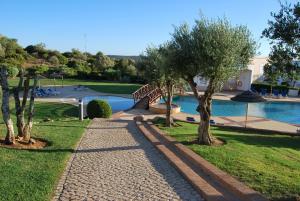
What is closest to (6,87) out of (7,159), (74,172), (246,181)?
(7,159)

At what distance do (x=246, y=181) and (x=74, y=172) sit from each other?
384 cm

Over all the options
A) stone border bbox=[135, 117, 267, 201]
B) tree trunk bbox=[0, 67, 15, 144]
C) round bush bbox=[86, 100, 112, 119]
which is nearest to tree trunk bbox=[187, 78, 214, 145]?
stone border bbox=[135, 117, 267, 201]

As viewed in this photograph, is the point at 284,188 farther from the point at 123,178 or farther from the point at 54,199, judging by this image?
the point at 54,199

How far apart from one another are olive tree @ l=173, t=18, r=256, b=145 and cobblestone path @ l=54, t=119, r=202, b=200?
284cm

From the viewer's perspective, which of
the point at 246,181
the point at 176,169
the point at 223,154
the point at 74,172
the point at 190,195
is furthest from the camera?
the point at 223,154

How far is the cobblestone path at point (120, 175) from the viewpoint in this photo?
7.07 metres

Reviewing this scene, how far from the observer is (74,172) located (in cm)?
848

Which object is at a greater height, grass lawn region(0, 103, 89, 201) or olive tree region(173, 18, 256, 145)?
olive tree region(173, 18, 256, 145)

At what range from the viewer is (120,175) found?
837 centimetres

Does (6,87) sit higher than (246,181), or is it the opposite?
(6,87)

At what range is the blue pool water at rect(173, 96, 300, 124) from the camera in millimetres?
27875

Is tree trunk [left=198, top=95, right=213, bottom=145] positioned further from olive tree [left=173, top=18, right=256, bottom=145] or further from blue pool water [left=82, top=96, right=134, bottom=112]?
blue pool water [left=82, top=96, right=134, bottom=112]

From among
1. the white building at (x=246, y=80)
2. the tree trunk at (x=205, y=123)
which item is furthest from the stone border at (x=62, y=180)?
the white building at (x=246, y=80)

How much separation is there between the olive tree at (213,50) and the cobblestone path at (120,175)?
2837 mm
